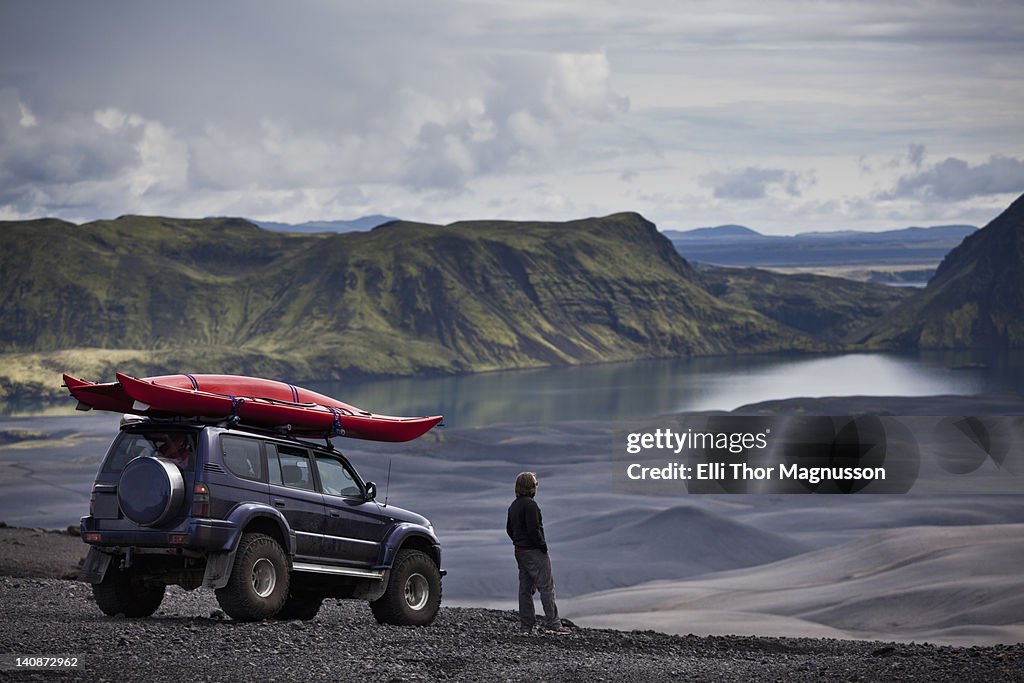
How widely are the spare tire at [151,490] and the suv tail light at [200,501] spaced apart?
0.17 metres

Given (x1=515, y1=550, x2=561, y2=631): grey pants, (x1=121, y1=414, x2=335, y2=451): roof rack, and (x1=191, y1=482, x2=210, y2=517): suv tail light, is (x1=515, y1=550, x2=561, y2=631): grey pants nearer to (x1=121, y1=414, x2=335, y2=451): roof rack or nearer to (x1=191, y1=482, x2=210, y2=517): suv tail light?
(x1=121, y1=414, x2=335, y2=451): roof rack

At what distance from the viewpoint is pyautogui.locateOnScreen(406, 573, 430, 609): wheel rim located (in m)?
17.8

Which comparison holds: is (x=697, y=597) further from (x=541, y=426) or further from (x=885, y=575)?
(x=541, y=426)

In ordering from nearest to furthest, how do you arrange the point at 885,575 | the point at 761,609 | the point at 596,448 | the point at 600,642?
the point at 600,642
the point at 761,609
the point at 885,575
the point at 596,448

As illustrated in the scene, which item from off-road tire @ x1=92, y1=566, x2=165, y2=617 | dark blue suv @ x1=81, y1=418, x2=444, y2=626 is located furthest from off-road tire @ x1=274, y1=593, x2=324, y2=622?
off-road tire @ x1=92, y1=566, x2=165, y2=617

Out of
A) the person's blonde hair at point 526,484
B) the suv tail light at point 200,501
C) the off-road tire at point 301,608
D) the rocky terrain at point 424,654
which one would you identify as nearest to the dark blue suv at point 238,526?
the suv tail light at point 200,501

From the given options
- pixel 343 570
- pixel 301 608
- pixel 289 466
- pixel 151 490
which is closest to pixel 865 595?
pixel 301 608

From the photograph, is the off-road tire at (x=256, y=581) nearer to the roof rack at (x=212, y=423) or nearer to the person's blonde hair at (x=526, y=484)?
the roof rack at (x=212, y=423)

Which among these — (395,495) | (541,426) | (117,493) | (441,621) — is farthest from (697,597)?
(541,426)

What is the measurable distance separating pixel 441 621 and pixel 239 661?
587cm

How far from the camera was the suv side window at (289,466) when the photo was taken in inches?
628

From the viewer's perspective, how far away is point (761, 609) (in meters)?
60.5

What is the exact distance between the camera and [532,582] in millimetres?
16484

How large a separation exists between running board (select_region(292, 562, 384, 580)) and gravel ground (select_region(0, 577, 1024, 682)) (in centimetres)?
64
